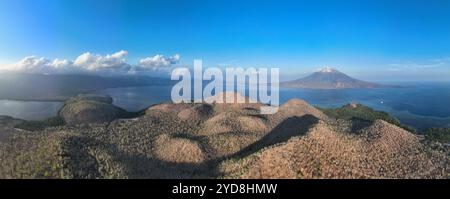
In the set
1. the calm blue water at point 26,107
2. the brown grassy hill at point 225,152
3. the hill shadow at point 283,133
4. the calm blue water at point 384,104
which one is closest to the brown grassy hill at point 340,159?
the brown grassy hill at point 225,152

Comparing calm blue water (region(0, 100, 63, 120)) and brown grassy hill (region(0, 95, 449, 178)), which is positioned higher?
brown grassy hill (region(0, 95, 449, 178))

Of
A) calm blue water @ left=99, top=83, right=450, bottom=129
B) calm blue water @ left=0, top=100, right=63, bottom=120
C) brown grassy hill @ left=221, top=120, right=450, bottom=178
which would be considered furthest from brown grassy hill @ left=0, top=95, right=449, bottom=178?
calm blue water @ left=99, top=83, right=450, bottom=129

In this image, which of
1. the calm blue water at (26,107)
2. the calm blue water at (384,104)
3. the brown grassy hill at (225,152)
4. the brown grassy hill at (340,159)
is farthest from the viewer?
the calm blue water at (384,104)

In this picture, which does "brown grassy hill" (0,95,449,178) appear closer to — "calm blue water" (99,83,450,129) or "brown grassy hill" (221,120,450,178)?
"brown grassy hill" (221,120,450,178)

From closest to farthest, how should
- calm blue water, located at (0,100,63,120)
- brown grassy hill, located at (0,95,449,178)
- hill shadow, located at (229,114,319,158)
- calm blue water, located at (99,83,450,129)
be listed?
brown grassy hill, located at (0,95,449,178) → hill shadow, located at (229,114,319,158) → calm blue water, located at (0,100,63,120) → calm blue water, located at (99,83,450,129)

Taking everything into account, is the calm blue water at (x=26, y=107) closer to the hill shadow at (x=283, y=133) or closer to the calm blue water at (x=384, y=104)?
the calm blue water at (x=384, y=104)

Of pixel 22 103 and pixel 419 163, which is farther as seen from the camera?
pixel 22 103

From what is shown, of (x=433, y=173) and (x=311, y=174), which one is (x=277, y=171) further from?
(x=433, y=173)
